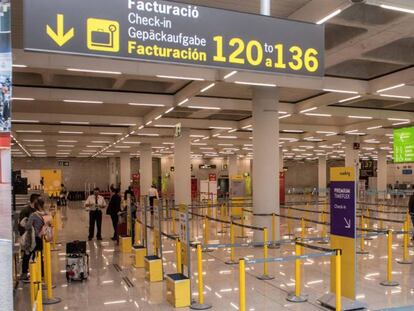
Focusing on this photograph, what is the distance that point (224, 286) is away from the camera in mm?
8625

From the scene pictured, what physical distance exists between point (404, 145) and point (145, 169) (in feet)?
70.9

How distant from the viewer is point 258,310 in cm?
704

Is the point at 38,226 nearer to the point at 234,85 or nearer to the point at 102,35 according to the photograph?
the point at 102,35

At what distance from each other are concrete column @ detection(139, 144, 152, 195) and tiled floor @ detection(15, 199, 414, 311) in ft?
72.9

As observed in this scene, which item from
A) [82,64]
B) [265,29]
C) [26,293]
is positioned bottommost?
[26,293]

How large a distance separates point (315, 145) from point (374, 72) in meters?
25.8

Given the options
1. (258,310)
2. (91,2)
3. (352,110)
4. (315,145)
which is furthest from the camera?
(315,145)

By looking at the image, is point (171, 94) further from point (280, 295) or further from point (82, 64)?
point (280, 295)

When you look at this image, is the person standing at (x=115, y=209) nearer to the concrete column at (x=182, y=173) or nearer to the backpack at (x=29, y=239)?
the backpack at (x=29, y=239)

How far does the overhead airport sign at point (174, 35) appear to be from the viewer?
3.91 m

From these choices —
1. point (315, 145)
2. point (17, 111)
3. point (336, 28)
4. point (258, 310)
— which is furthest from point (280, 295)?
point (315, 145)

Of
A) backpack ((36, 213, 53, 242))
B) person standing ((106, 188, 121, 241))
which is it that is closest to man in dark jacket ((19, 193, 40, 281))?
backpack ((36, 213, 53, 242))

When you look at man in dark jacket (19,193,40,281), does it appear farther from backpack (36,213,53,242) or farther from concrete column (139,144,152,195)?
concrete column (139,144,152,195)

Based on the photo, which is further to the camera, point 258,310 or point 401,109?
point 401,109
